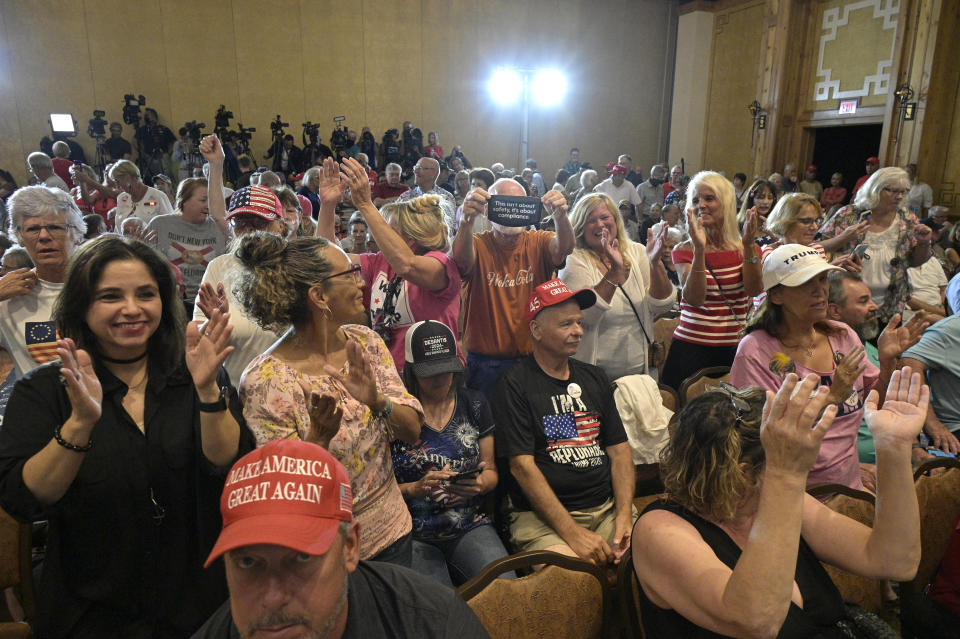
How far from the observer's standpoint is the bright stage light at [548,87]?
38.0 feet

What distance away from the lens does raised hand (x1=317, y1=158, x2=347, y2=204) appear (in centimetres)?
234

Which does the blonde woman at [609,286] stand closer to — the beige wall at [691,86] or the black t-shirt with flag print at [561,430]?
the black t-shirt with flag print at [561,430]

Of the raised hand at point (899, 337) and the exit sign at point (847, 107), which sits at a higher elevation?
the exit sign at point (847, 107)

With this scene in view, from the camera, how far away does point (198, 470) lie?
131 cm

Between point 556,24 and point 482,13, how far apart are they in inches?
60.5

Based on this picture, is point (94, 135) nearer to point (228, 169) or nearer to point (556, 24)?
point (228, 169)

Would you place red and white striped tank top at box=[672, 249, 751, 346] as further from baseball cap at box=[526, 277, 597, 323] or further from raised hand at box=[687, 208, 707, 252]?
baseball cap at box=[526, 277, 597, 323]

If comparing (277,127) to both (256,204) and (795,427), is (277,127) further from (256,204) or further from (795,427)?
(795,427)

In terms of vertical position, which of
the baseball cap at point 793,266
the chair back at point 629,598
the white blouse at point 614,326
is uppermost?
the baseball cap at point 793,266

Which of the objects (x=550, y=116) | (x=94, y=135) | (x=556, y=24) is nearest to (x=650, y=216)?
(x=550, y=116)

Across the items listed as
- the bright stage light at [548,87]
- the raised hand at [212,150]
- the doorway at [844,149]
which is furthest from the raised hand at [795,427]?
the bright stage light at [548,87]

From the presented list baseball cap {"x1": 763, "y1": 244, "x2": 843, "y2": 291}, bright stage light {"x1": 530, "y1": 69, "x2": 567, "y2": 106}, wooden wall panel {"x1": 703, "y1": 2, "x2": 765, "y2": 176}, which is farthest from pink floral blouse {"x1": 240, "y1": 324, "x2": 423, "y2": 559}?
bright stage light {"x1": 530, "y1": 69, "x2": 567, "y2": 106}

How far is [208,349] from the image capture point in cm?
124

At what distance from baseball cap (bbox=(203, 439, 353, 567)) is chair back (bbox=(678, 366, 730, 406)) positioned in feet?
6.00
